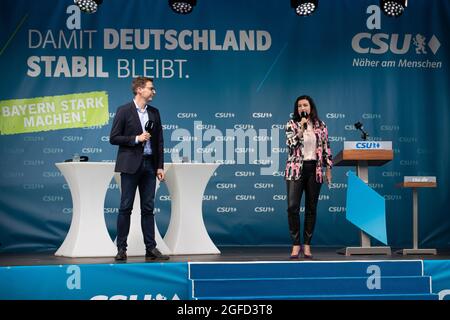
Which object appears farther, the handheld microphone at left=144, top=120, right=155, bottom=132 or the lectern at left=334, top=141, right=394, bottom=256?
the lectern at left=334, top=141, right=394, bottom=256

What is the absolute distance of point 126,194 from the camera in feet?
21.7

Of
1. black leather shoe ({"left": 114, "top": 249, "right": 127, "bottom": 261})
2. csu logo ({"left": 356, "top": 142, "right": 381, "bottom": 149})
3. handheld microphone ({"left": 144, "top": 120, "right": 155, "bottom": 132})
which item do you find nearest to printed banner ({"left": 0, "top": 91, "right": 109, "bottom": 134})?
handheld microphone ({"left": 144, "top": 120, "right": 155, "bottom": 132})

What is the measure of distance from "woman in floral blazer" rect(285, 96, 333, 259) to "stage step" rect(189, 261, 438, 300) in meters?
0.68

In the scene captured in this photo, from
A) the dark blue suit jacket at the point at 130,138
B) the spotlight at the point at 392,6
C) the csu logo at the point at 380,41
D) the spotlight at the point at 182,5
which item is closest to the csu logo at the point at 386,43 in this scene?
the csu logo at the point at 380,41

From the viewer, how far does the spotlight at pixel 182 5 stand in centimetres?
854

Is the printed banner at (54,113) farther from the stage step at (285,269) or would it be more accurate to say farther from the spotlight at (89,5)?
the stage step at (285,269)

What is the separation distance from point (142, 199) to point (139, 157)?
400 mm

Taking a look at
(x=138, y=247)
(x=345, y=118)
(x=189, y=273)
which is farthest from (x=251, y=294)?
(x=345, y=118)

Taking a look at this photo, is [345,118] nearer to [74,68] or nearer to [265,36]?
[265,36]

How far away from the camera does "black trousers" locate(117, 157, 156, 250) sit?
662cm

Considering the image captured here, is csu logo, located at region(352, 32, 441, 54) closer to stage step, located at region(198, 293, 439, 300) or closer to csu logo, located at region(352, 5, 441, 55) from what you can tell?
csu logo, located at region(352, 5, 441, 55)

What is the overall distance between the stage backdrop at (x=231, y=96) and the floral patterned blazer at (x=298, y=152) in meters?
2.46

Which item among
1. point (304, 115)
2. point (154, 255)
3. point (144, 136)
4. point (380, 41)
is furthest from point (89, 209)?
point (380, 41)

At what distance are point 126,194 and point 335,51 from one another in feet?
12.9
